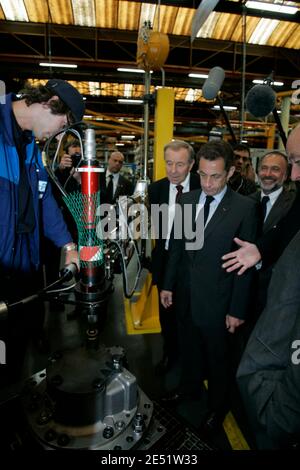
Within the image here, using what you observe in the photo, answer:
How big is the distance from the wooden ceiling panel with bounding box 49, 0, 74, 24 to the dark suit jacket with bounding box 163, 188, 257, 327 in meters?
6.23

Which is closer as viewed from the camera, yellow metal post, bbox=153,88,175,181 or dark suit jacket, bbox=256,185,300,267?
dark suit jacket, bbox=256,185,300,267

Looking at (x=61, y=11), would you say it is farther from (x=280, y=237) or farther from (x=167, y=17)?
(x=280, y=237)

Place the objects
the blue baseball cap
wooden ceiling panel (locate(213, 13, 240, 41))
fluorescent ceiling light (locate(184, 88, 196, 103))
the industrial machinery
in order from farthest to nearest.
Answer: fluorescent ceiling light (locate(184, 88, 196, 103))
wooden ceiling panel (locate(213, 13, 240, 41))
the blue baseball cap
the industrial machinery

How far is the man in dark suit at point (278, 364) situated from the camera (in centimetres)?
66

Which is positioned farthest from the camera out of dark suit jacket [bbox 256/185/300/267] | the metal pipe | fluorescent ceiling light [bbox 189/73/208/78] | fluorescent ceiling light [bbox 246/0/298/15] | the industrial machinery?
fluorescent ceiling light [bbox 189/73/208/78]

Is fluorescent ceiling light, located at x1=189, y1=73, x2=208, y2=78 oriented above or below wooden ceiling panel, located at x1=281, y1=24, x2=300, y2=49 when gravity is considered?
below

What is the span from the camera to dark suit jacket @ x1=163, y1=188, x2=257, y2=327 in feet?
5.36

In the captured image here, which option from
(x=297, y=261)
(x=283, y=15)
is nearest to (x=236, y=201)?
(x=297, y=261)

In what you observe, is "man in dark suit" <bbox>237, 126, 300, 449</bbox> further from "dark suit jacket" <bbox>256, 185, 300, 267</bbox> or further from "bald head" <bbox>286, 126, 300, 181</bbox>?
"dark suit jacket" <bbox>256, 185, 300, 267</bbox>

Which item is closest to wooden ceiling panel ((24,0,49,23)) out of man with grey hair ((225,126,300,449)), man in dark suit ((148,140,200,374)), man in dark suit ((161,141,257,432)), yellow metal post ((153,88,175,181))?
yellow metal post ((153,88,175,181))

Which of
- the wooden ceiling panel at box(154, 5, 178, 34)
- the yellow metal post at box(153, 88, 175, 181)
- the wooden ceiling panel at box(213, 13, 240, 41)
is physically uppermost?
the wooden ceiling panel at box(213, 13, 240, 41)

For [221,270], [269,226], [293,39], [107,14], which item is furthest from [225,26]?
[221,270]

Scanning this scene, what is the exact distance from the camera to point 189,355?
1911 mm

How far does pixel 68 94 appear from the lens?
3.90 feet
